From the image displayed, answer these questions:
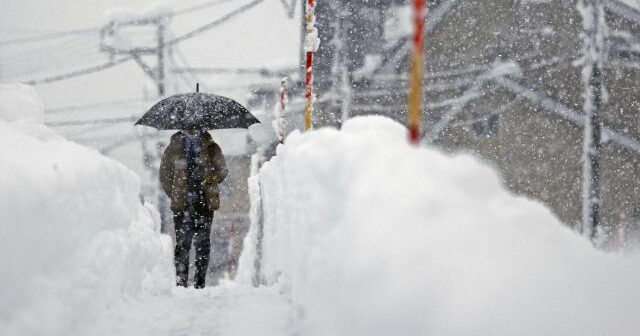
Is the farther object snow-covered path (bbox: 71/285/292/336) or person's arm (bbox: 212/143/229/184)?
person's arm (bbox: 212/143/229/184)

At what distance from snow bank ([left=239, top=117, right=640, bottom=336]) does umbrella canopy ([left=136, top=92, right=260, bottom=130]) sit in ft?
14.1

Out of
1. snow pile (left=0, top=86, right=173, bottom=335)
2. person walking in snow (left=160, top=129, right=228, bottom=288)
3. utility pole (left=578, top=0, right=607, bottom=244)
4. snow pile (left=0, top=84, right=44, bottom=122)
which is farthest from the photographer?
utility pole (left=578, top=0, right=607, bottom=244)

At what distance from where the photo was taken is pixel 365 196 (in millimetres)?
2797

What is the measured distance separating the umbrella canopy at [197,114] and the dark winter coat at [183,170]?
0.32 meters

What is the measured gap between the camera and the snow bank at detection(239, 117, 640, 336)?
2.27 meters

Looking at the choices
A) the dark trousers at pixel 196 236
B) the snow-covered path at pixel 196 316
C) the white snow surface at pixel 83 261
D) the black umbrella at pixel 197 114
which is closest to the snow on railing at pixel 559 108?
the black umbrella at pixel 197 114

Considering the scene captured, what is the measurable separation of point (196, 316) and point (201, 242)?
1.86 m

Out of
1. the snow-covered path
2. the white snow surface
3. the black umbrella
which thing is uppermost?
the black umbrella

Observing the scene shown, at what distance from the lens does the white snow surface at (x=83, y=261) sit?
11.5 feet

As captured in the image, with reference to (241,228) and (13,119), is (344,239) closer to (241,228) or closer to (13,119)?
(13,119)

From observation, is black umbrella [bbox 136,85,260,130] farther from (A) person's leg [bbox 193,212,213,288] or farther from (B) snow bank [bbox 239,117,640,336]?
(B) snow bank [bbox 239,117,640,336]

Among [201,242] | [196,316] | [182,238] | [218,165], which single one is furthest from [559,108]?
[196,316]

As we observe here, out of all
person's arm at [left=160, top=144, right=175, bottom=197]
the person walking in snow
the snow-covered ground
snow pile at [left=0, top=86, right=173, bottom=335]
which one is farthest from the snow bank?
person's arm at [left=160, top=144, right=175, bottom=197]

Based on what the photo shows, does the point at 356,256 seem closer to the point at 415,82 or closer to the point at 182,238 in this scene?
the point at 415,82
